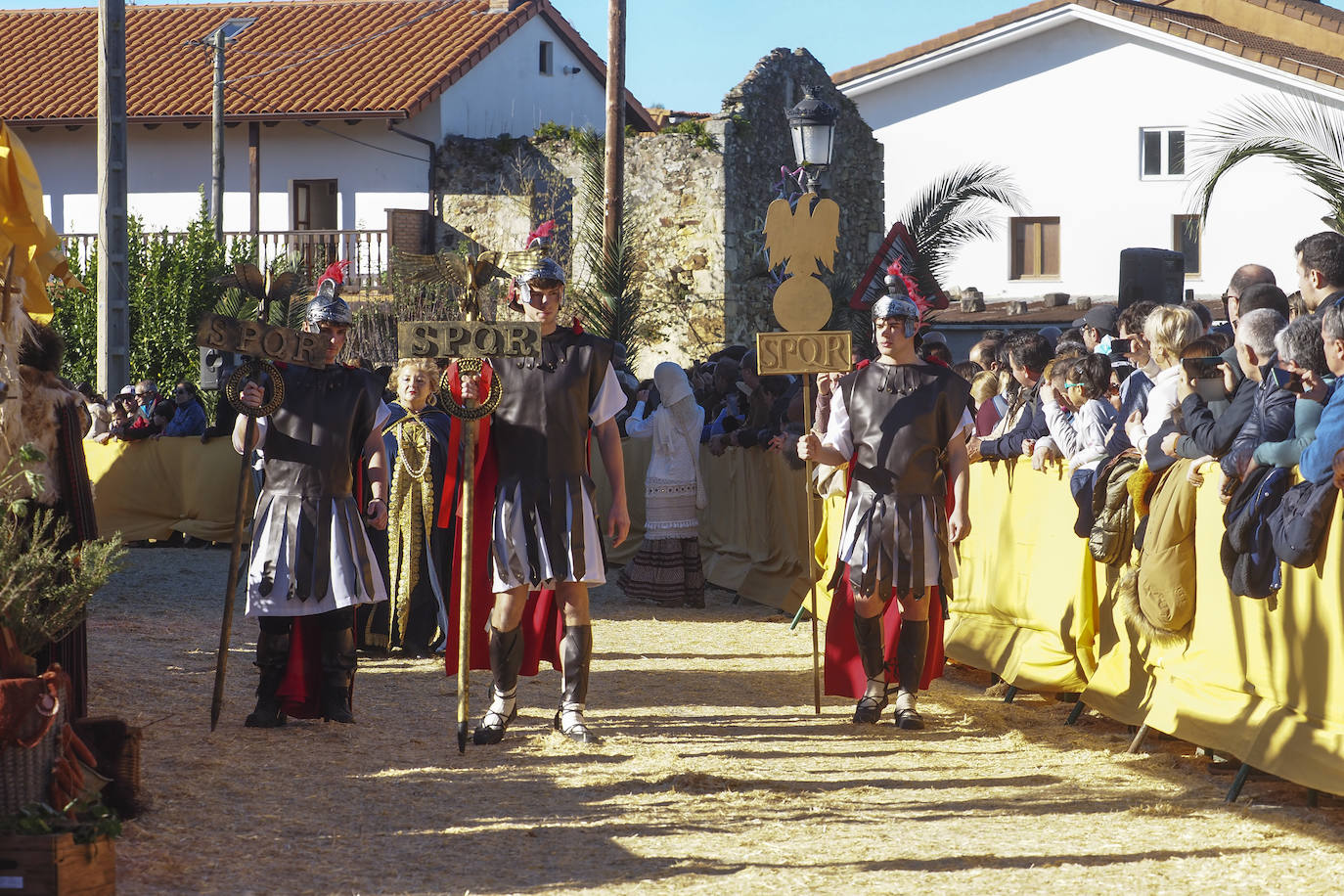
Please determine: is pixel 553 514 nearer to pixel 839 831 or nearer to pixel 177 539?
pixel 839 831

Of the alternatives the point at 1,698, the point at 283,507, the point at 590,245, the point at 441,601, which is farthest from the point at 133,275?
the point at 1,698

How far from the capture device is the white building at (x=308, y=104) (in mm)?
28453

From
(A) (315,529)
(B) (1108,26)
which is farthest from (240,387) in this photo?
(B) (1108,26)

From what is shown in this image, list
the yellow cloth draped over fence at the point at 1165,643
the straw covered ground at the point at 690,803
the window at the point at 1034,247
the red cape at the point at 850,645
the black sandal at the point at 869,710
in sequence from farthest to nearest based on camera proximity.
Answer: the window at the point at 1034,247
the red cape at the point at 850,645
the black sandal at the point at 869,710
the yellow cloth draped over fence at the point at 1165,643
the straw covered ground at the point at 690,803

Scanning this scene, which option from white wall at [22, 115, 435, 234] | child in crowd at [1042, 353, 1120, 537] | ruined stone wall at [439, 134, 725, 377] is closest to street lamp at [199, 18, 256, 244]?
white wall at [22, 115, 435, 234]

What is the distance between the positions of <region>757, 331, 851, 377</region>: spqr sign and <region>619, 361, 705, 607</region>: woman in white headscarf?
13.9 feet

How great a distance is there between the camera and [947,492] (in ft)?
23.1

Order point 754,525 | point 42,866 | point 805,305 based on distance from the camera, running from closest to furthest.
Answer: point 42,866, point 805,305, point 754,525

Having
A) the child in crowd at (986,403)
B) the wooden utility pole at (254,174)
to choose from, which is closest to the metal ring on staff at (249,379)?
the child in crowd at (986,403)

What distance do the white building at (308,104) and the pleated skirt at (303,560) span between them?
21.5 m

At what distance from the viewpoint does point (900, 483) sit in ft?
22.0

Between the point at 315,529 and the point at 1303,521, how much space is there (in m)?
3.63

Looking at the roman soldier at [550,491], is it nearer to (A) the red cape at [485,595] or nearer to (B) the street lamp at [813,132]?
(A) the red cape at [485,595]

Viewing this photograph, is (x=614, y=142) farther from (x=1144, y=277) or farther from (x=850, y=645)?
(x=850, y=645)
